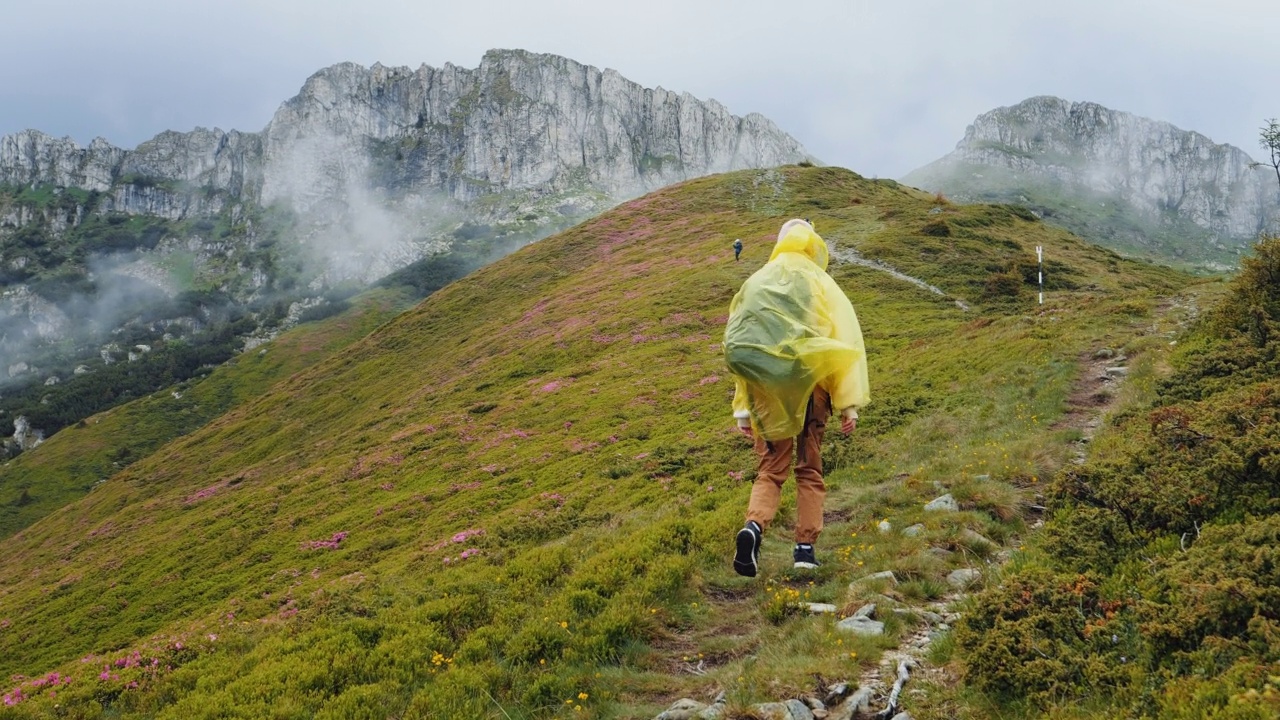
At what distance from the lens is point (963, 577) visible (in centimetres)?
787

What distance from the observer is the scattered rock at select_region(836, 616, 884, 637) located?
6.52m

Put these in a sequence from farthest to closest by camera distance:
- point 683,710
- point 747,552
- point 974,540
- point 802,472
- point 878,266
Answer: point 878,266
point 974,540
point 802,472
point 747,552
point 683,710

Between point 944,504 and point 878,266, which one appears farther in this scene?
point 878,266

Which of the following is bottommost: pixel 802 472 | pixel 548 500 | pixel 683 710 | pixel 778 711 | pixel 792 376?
pixel 548 500

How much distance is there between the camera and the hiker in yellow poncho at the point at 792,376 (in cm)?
811

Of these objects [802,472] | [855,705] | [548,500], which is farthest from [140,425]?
[855,705]

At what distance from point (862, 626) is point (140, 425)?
153m

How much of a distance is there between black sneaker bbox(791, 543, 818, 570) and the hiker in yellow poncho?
0.01 m

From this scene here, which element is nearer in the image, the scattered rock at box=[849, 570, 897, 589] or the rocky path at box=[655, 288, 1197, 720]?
the rocky path at box=[655, 288, 1197, 720]

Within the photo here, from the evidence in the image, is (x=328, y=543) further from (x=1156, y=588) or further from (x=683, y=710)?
(x=1156, y=588)

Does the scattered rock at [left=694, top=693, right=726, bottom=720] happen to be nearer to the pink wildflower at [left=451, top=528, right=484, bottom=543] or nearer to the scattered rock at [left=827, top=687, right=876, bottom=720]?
the scattered rock at [left=827, top=687, right=876, bottom=720]

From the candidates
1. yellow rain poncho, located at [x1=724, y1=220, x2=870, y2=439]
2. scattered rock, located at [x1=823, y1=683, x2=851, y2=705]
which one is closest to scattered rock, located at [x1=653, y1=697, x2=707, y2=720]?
scattered rock, located at [x1=823, y1=683, x2=851, y2=705]

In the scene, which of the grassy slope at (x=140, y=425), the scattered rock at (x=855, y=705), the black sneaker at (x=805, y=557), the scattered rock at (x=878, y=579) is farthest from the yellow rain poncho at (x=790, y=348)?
the grassy slope at (x=140, y=425)

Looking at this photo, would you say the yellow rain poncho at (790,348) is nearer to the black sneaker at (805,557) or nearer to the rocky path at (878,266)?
the black sneaker at (805,557)
